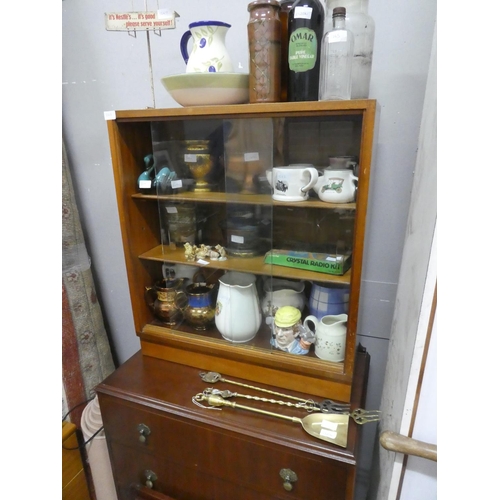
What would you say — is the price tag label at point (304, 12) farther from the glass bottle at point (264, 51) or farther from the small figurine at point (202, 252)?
the small figurine at point (202, 252)

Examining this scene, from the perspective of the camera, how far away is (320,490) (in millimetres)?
831

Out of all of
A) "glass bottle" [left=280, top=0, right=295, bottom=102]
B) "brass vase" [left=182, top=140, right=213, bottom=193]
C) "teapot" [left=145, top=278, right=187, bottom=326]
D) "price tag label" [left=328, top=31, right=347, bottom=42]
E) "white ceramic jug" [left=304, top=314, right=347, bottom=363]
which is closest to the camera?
"price tag label" [left=328, top=31, right=347, bottom=42]

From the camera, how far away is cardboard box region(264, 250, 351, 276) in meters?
0.90

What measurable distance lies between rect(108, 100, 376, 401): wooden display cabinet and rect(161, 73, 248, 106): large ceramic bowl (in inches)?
1.6

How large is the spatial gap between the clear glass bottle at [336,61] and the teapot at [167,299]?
28.6 inches

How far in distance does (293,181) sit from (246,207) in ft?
0.56

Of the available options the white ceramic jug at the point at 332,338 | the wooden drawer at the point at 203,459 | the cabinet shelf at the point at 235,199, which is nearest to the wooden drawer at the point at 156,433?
the wooden drawer at the point at 203,459

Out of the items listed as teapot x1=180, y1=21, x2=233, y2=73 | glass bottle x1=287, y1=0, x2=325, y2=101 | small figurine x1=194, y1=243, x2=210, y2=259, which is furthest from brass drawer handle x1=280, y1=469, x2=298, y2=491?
teapot x1=180, y1=21, x2=233, y2=73

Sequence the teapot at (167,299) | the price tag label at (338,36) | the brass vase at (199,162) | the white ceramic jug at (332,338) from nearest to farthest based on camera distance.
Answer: the price tag label at (338,36) → the white ceramic jug at (332,338) → the brass vase at (199,162) → the teapot at (167,299)

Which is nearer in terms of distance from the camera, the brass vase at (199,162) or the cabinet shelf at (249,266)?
the cabinet shelf at (249,266)

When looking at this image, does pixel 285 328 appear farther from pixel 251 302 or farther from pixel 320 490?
pixel 320 490

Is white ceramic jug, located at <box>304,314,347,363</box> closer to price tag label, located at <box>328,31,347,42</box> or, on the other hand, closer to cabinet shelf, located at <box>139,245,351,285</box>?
cabinet shelf, located at <box>139,245,351,285</box>

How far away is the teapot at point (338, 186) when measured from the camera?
Result: 84cm
